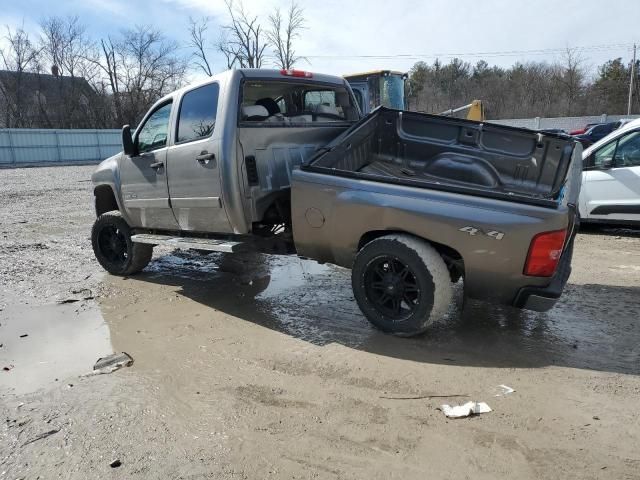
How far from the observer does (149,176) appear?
5.48 metres

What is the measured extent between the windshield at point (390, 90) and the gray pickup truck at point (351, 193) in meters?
11.1

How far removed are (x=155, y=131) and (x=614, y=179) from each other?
6.51 meters

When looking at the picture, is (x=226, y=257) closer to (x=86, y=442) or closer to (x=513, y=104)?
(x=86, y=442)

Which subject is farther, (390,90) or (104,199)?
(390,90)

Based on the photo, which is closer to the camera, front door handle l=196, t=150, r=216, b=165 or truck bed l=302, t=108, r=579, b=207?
front door handle l=196, t=150, r=216, b=165

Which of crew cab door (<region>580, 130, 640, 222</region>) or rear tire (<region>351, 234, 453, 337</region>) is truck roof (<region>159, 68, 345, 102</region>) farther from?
crew cab door (<region>580, 130, 640, 222</region>)

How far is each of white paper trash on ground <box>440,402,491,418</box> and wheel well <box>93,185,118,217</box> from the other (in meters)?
4.92

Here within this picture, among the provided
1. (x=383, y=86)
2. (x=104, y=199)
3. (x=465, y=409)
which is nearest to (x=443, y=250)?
(x=465, y=409)

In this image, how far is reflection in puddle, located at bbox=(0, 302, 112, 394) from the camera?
3712 mm

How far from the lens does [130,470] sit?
2.59m

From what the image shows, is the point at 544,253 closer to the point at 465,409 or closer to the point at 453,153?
the point at 465,409

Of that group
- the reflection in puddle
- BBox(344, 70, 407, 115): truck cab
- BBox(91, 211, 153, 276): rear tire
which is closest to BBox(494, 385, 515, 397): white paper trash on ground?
the reflection in puddle

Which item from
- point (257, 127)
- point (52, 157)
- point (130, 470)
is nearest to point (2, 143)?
point (52, 157)

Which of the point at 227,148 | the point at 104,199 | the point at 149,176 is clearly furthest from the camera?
the point at 104,199
